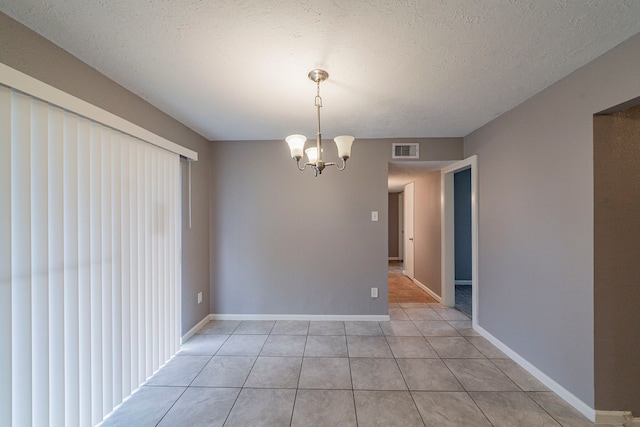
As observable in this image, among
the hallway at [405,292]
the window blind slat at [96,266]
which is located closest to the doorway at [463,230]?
the hallway at [405,292]

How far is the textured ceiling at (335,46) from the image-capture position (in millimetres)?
1204

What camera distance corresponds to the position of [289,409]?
1.76 metres

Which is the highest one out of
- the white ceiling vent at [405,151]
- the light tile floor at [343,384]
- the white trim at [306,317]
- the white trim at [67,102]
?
the white ceiling vent at [405,151]

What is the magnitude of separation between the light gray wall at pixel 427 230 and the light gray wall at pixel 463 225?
109 cm

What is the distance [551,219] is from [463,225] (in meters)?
3.58

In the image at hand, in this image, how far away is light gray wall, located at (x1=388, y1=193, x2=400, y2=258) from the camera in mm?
8008

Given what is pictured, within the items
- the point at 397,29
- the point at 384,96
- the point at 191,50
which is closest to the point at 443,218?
the point at 384,96

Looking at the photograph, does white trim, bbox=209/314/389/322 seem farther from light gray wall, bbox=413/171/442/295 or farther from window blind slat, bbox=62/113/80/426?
window blind slat, bbox=62/113/80/426

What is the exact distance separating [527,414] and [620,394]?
577 millimetres

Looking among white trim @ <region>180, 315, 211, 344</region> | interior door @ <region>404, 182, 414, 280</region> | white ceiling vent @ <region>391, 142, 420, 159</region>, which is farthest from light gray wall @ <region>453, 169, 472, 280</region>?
white trim @ <region>180, 315, 211, 344</region>

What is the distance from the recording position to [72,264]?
1.48m

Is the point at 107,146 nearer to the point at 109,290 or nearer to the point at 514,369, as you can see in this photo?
the point at 109,290

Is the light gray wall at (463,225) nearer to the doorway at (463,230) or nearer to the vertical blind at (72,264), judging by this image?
the doorway at (463,230)

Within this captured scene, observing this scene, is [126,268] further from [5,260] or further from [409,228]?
[409,228]
